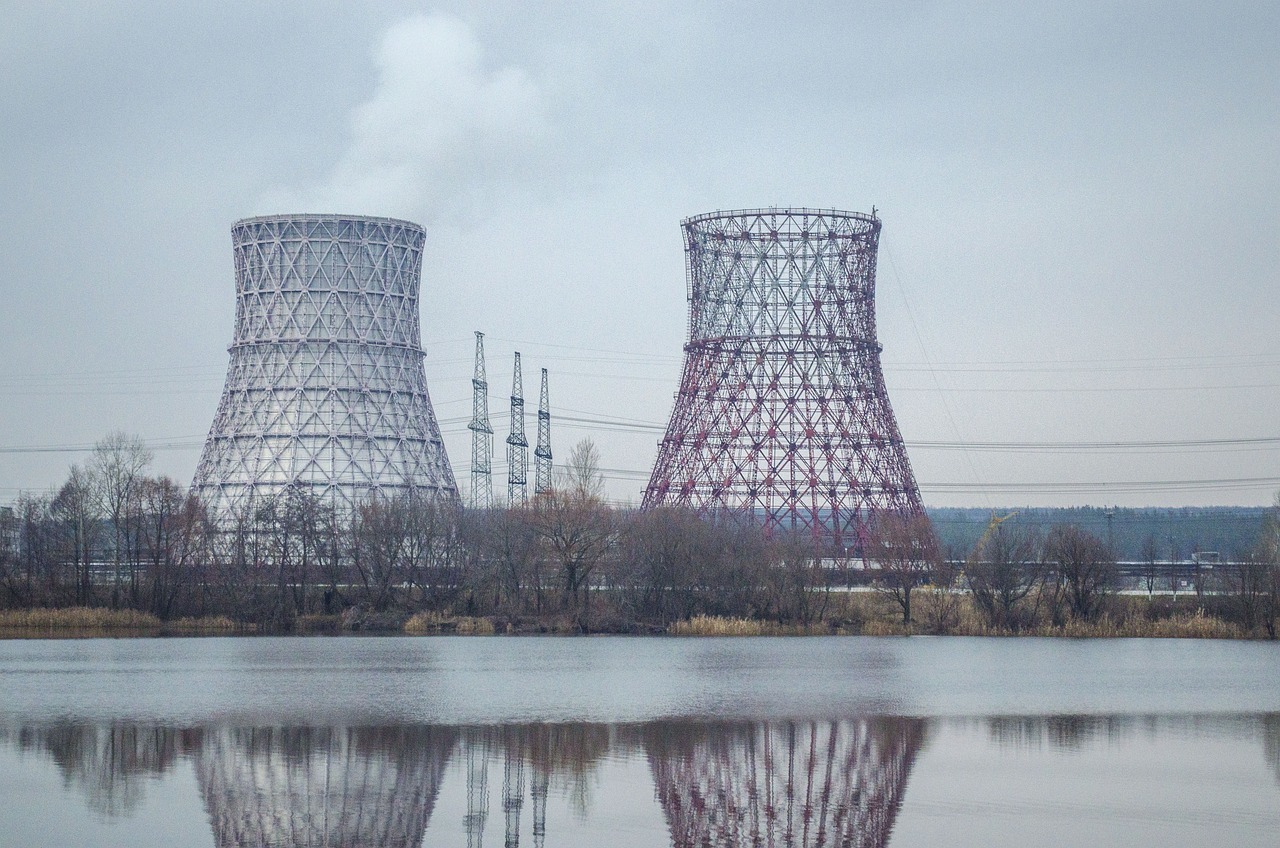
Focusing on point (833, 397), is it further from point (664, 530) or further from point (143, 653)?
point (143, 653)

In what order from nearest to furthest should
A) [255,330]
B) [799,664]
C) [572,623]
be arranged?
[799,664] < [572,623] < [255,330]

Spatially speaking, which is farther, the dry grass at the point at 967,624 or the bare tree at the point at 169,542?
the bare tree at the point at 169,542

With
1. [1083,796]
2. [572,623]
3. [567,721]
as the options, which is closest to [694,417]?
[572,623]

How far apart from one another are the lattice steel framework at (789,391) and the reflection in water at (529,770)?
31.7 metres

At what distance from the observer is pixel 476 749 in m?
17.7

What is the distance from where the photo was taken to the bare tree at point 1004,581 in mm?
41812

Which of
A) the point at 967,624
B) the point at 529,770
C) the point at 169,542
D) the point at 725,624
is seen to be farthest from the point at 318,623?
the point at 529,770

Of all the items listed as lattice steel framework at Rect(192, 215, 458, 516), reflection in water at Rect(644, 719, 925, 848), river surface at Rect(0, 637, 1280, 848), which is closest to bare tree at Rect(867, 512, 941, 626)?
river surface at Rect(0, 637, 1280, 848)

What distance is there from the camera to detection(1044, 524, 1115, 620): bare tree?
138 ft

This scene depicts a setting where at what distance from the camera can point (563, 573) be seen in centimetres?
4622

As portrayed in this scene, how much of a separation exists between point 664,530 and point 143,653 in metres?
17.9

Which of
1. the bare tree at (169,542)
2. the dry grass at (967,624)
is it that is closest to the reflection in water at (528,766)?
the dry grass at (967,624)

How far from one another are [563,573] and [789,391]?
11760mm

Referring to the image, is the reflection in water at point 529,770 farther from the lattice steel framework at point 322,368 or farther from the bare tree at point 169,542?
the lattice steel framework at point 322,368
